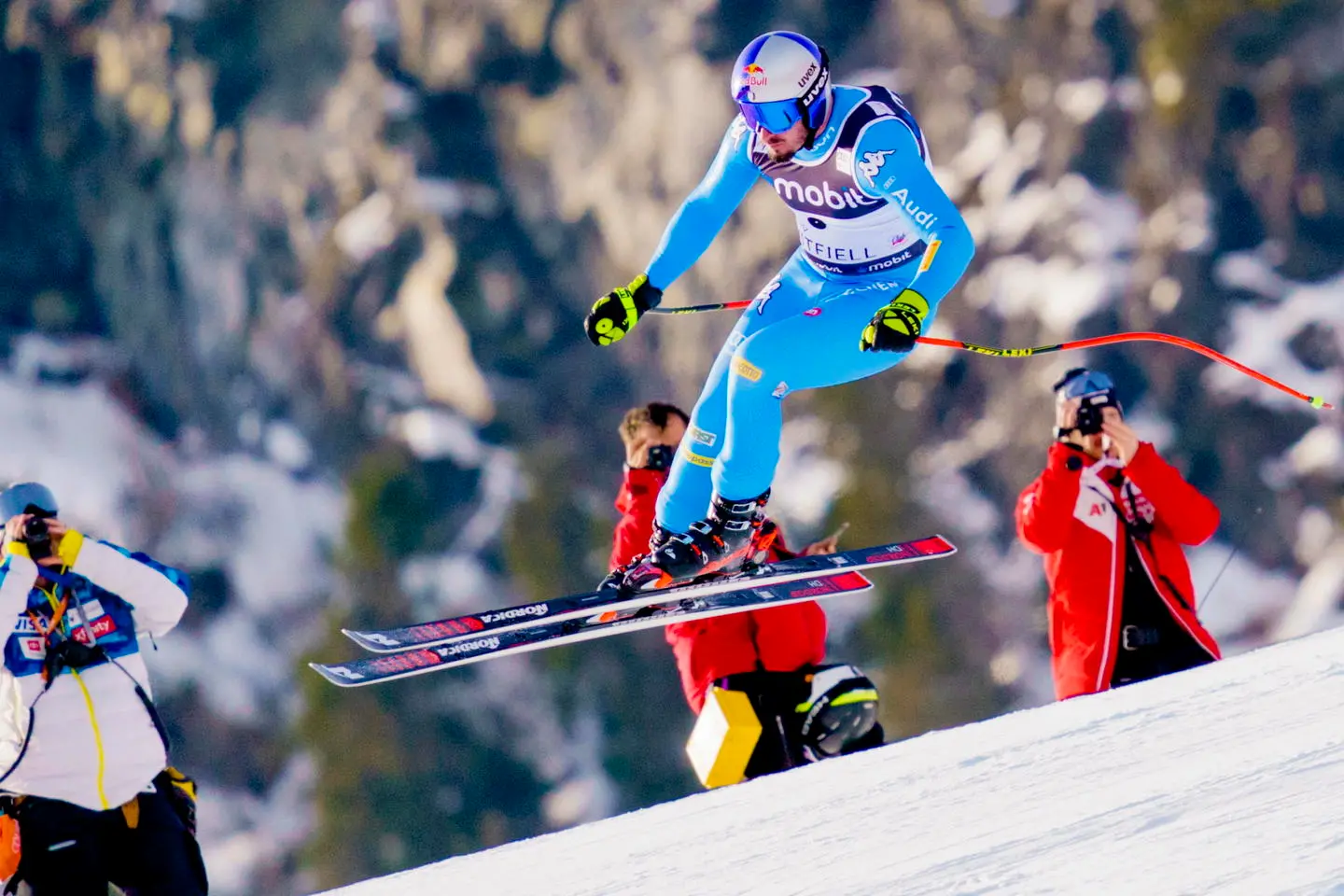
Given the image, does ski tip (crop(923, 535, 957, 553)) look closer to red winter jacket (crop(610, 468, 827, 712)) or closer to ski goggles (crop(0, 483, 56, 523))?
red winter jacket (crop(610, 468, 827, 712))

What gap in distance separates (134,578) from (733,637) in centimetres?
180

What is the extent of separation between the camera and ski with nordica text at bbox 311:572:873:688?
14.3 ft

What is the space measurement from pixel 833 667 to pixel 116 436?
3229cm

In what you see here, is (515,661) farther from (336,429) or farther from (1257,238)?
(1257,238)

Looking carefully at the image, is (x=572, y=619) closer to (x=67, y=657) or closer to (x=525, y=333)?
(x=67, y=657)

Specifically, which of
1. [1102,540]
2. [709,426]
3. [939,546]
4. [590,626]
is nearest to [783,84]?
[709,426]

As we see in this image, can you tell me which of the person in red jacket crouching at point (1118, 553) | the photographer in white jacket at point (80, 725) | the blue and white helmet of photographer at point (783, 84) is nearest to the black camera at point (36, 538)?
the photographer in white jacket at point (80, 725)

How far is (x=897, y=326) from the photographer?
4.02 metres

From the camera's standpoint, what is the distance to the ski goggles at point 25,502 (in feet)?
13.2

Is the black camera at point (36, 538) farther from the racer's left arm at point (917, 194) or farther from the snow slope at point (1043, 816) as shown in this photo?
the racer's left arm at point (917, 194)

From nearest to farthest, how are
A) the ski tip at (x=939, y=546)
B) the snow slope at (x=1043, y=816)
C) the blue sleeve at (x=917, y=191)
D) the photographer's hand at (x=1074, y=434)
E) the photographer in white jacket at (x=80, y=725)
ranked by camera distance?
1. the snow slope at (x=1043, y=816)
2. the photographer in white jacket at (x=80, y=725)
3. the blue sleeve at (x=917, y=191)
4. the photographer's hand at (x=1074, y=434)
5. the ski tip at (x=939, y=546)

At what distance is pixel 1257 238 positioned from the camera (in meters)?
27.5

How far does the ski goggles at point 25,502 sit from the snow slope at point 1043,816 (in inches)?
52.6

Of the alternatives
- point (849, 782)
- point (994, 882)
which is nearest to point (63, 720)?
point (849, 782)
